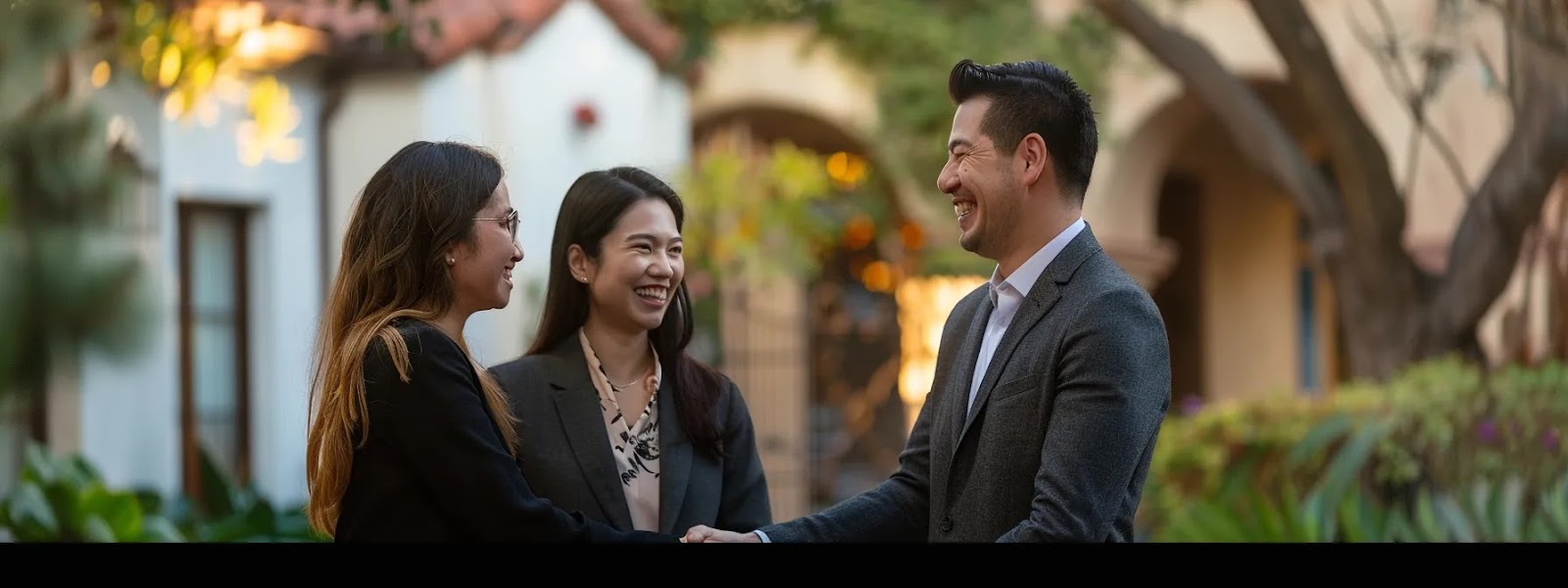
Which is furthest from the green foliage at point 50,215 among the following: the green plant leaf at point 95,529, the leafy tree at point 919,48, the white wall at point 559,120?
the leafy tree at point 919,48

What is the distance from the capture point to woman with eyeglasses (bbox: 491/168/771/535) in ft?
10.2

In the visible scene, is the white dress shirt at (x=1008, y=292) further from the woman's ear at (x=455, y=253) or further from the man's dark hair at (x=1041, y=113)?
the woman's ear at (x=455, y=253)

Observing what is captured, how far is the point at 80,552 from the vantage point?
2.21m

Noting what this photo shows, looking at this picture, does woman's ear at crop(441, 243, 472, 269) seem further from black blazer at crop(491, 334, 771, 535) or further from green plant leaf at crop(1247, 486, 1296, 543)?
green plant leaf at crop(1247, 486, 1296, 543)

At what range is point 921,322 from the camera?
13289mm

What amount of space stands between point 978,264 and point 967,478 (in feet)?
34.2

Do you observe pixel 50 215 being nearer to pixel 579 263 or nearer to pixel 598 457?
pixel 579 263

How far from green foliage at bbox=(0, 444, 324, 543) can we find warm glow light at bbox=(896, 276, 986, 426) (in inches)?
233

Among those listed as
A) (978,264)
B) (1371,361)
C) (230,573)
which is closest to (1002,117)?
(230,573)

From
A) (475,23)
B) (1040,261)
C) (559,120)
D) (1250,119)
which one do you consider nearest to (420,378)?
(1040,261)

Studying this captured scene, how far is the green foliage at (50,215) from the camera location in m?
7.64

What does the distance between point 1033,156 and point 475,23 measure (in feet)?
29.2

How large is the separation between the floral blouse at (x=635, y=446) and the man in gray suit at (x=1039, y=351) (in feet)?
0.99

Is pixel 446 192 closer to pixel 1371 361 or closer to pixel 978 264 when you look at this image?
pixel 1371 361
